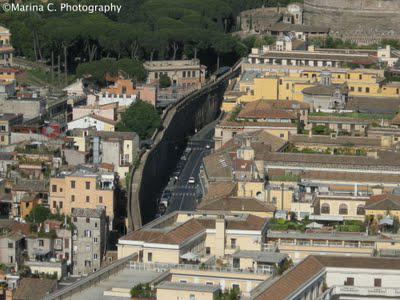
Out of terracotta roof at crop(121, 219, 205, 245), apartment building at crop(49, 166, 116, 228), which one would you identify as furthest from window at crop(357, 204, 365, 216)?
apartment building at crop(49, 166, 116, 228)

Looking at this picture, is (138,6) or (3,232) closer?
(3,232)

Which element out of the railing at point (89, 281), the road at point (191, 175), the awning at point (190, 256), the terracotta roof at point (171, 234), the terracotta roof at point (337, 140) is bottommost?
the road at point (191, 175)

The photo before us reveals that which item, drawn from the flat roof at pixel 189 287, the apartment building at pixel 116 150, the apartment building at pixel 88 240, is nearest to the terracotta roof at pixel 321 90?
the apartment building at pixel 116 150

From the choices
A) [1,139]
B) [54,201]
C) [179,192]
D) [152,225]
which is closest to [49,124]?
[1,139]

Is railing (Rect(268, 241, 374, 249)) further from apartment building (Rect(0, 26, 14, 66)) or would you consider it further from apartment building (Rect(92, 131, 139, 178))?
apartment building (Rect(0, 26, 14, 66))

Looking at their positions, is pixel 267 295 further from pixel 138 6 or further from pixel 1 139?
pixel 138 6

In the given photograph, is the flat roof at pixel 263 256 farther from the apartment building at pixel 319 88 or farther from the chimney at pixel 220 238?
the apartment building at pixel 319 88

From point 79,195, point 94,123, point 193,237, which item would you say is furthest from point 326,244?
point 94,123
